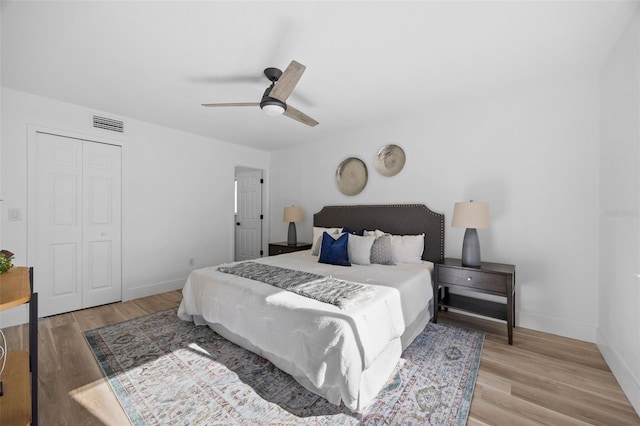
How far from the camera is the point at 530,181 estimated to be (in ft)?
9.32

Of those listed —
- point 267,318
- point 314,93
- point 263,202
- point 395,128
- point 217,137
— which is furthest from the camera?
point 263,202

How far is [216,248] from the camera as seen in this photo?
4.79 metres

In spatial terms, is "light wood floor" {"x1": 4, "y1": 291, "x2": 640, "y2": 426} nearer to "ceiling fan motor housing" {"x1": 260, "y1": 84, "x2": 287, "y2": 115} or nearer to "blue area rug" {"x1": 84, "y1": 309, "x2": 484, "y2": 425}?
"blue area rug" {"x1": 84, "y1": 309, "x2": 484, "y2": 425}

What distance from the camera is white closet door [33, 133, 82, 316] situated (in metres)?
3.08

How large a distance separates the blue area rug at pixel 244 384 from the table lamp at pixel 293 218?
2.24 meters

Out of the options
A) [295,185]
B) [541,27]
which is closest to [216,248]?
[295,185]

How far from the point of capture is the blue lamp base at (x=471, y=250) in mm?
2758

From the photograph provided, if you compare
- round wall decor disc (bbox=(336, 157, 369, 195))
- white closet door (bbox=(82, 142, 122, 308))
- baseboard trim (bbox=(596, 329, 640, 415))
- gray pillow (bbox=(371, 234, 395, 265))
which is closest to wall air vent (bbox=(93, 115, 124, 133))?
white closet door (bbox=(82, 142, 122, 308))

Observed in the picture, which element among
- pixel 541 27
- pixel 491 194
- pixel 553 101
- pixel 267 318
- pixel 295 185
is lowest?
pixel 267 318

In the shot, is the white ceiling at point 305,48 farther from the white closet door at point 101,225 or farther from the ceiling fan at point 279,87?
the white closet door at point 101,225

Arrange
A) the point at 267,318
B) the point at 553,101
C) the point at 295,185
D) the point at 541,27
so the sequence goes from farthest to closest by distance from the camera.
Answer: the point at 295,185 < the point at 553,101 < the point at 267,318 < the point at 541,27

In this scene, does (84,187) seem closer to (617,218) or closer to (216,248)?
(216,248)

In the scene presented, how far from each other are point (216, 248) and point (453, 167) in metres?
3.96

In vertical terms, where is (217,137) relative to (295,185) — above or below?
above
